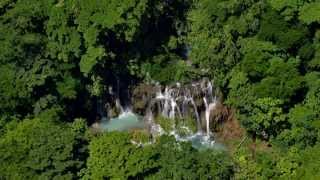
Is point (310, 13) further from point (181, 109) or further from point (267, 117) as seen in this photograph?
point (181, 109)

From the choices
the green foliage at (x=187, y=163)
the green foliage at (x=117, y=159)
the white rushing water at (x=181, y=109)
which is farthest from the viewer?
the white rushing water at (x=181, y=109)

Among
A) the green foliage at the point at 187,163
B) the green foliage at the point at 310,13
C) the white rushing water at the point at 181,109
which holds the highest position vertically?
the green foliage at the point at 310,13

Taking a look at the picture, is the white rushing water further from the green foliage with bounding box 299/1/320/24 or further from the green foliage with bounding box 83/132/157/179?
the green foliage with bounding box 299/1/320/24

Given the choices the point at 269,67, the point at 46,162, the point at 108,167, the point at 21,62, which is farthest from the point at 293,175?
the point at 21,62

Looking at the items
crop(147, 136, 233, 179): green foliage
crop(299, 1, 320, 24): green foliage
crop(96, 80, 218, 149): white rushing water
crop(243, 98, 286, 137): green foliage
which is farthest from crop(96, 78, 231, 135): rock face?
crop(299, 1, 320, 24): green foliage

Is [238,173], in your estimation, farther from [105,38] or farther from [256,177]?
[105,38]

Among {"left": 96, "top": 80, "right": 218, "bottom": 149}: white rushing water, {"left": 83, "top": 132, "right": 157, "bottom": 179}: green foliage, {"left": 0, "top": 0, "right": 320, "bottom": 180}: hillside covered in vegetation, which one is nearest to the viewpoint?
{"left": 83, "top": 132, "right": 157, "bottom": 179}: green foliage

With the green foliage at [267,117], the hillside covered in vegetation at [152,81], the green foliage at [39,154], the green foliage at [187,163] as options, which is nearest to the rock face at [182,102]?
the hillside covered in vegetation at [152,81]

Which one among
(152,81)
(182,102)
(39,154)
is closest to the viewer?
(39,154)

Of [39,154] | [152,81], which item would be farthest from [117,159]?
[152,81]

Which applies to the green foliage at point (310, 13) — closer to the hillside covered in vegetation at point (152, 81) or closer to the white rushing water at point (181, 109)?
the hillside covered in vegetation at point (152, 81)

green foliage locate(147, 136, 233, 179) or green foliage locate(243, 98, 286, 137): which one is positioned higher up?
green foliage locate(243, 98, 286, 137)
